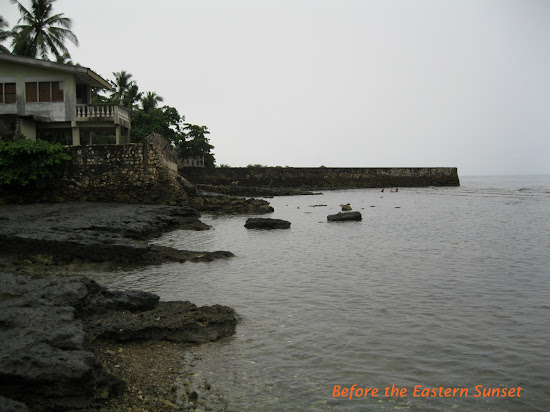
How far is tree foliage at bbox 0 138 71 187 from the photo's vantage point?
20.3m

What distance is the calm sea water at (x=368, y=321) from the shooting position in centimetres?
460

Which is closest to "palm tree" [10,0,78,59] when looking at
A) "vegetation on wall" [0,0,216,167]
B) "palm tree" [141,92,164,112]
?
"vegetation on wall" [0,0,216,167]

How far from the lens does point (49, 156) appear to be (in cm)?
2164

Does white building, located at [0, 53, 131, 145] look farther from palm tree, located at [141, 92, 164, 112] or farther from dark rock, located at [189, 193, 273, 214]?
palm tree, located at [141, 92, 164, 112]

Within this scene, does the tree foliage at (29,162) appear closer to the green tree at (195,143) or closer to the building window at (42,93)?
the building window at (42,93)

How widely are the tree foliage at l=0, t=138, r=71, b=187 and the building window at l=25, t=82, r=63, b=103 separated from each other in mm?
4538

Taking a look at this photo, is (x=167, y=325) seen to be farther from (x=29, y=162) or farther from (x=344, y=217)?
(x=29, y=162)

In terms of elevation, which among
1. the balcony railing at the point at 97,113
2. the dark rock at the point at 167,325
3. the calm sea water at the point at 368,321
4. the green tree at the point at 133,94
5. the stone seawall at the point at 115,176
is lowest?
the calm sea water at the point at 368,321

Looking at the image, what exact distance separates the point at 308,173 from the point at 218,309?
2017 inches

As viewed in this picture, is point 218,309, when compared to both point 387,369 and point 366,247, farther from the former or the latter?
point 366,247

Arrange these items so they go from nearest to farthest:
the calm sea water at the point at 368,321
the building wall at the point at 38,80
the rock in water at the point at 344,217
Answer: the calm sea water at the point at 368,321 < the rock in water at the point at 344,217 < the building wall at the point at 38,80

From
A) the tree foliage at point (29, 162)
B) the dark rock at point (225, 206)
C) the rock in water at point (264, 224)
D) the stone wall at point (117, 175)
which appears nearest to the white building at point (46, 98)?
the stone wall at point (117, 175)

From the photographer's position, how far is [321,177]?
5822 centimetres

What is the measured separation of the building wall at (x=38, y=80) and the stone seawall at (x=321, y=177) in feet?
→ 79.1
